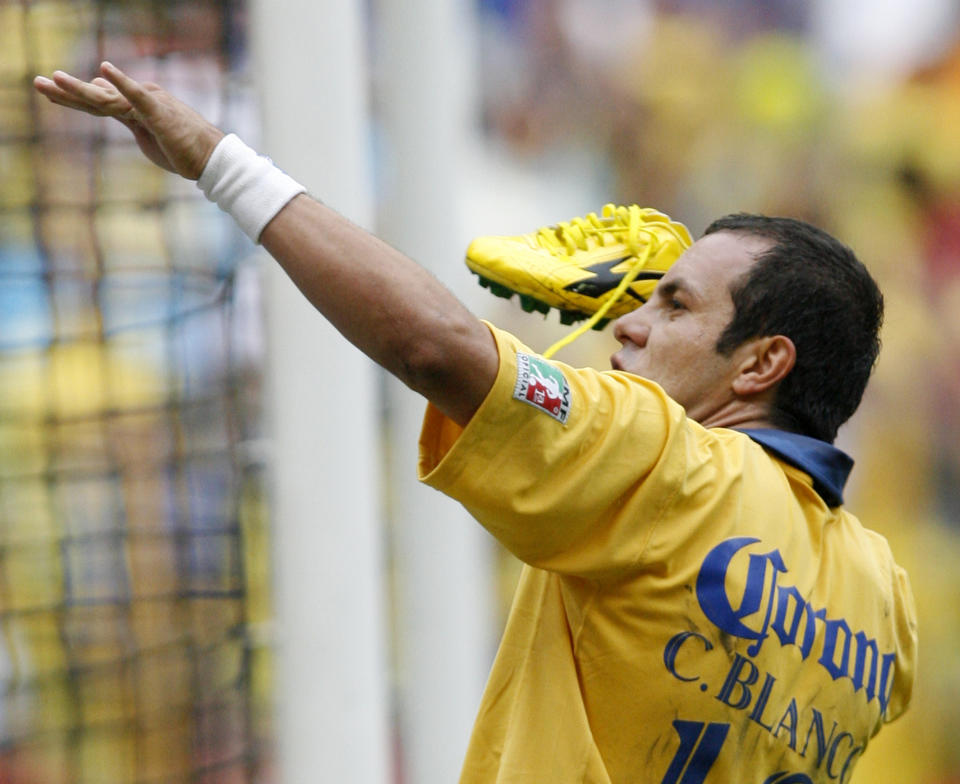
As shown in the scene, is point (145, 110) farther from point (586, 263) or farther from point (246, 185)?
point (586, 263)

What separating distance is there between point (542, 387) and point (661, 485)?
163mm

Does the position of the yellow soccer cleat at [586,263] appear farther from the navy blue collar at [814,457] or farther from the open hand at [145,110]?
the open hand at [145,110]

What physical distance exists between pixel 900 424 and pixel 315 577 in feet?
13.5

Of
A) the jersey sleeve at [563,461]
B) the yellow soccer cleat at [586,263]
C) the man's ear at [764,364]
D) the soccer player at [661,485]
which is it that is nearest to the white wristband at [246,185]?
the soccer player at [661,485]

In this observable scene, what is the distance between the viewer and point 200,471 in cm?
326

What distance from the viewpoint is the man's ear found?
156 cm

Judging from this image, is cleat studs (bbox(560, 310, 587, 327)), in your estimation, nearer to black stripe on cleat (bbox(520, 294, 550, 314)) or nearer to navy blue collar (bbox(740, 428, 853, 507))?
black stripe on cleat (bbox(520, 294, 550, 314))

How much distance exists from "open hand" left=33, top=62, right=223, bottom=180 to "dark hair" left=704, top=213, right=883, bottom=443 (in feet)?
2.06

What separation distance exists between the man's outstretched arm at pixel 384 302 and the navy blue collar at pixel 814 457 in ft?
1.37


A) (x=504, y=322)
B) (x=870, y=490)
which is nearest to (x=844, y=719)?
(x=504, y=322)

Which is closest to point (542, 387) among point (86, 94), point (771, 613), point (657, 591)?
point (657, 591)

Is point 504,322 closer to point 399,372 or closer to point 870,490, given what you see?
point 870,490

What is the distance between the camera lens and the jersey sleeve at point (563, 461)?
124 centimetres

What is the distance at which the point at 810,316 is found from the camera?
1574mm
